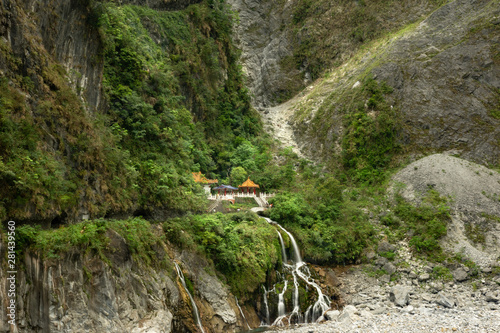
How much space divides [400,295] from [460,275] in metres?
5.52

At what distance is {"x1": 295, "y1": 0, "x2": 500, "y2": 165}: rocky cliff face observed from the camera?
37312mm

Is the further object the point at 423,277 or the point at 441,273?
the point at 441,273

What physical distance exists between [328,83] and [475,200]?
1049 inches

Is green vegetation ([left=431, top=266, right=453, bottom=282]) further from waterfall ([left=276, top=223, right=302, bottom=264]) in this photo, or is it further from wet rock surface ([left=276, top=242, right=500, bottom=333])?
waterfall ([left=276, top=223, right=302, bottom=264])

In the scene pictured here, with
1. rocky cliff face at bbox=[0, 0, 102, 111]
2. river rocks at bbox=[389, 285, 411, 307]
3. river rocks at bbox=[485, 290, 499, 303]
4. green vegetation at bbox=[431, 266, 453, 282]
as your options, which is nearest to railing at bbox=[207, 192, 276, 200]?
rocky cliff face at bbox=[0, 0, 102, 111]

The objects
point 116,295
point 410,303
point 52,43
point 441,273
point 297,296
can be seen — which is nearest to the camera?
point 116,295

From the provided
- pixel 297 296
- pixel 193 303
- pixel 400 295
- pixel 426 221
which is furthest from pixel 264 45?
pixel 193 303

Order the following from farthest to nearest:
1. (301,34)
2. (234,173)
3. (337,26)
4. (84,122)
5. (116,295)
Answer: (301,34)
(337,26)
(234,173)
(84,122)
(116,295)

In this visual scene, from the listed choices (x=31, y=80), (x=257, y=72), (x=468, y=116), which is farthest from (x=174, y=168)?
(x=257, y=72)

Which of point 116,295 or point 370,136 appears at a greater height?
point 370,136

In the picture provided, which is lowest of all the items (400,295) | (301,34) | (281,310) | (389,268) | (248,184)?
(281,310)

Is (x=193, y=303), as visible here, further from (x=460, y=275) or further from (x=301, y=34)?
(x=301, y=34)

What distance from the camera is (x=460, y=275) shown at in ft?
80.7

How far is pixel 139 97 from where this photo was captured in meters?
22.0
